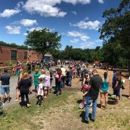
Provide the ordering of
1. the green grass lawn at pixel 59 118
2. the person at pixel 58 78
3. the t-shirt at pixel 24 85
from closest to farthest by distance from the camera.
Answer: the green grass lawn at pixel 59 118 → the t-shirt at pixel 24 85 → the person at pixel 58 78

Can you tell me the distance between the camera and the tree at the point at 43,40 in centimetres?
4066

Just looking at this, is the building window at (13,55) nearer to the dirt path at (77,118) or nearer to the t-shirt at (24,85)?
the dirt path at (77,118)

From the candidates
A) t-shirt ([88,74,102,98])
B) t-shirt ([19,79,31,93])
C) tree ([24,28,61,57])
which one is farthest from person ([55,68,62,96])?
tree ([24,28,61,57])

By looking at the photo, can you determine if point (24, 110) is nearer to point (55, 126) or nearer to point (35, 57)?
point (55, 126)

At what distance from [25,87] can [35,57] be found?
171 ft

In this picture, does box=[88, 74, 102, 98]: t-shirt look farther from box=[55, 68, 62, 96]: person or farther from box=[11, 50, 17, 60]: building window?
box=[11, 50, 17, 60]: building window

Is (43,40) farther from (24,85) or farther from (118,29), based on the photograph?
(24,85)

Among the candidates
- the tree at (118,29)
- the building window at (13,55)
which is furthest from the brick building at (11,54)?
the tree at (118,29)

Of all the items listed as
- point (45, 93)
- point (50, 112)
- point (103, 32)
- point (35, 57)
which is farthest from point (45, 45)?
point (50, 112)

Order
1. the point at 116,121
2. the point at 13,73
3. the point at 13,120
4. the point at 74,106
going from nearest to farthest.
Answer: the point at 13,120 < the point at 116,121 < the point at 74,106 < the point at 13,73

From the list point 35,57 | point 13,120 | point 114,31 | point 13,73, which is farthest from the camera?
point 35,57

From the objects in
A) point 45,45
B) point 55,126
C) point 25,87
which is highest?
point 45,45

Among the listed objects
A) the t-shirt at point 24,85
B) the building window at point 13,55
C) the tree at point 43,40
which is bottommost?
the t-shirt at point 24,85

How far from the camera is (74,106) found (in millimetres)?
9367
